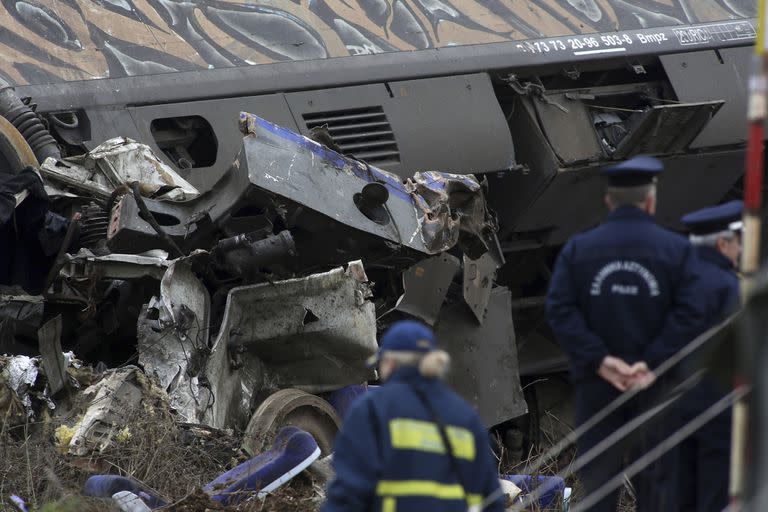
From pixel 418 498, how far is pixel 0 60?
A: 6963mm

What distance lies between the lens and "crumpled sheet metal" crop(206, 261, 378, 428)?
28.5 ft

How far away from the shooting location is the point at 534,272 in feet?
40.8

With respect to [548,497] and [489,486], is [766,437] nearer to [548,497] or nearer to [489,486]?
[489,486]

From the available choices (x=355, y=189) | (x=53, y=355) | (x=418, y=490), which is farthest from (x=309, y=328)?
(x=418, y=490)

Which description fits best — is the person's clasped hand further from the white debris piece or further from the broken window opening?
the broken window opening

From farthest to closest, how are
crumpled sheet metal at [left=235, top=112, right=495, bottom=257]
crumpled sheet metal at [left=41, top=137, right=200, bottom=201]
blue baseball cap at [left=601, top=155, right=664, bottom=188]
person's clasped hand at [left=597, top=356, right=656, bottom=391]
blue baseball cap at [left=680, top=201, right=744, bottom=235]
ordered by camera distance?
crumpled sheet metal at [left=41, top=137, right=200, bottom=201] < crumpled sheet metal at [left=235, top=112, right=495, bottom=257] < blue baseball cap at [left=680, top=201, right=744, bottom=235] < blue baseball cap at [left=601, top=155, right=664, bottom=188] < person's clasped hand at [left=597, top=356, right=656, bottom=391]

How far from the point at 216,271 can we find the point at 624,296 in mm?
4164

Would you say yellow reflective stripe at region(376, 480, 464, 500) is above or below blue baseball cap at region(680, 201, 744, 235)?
below

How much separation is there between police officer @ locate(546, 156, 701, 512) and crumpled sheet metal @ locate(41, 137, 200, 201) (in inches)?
182

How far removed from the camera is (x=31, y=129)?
9797 mm

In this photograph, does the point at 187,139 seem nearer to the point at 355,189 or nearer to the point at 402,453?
the point at 355,189

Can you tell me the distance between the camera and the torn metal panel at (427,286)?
32.9ft

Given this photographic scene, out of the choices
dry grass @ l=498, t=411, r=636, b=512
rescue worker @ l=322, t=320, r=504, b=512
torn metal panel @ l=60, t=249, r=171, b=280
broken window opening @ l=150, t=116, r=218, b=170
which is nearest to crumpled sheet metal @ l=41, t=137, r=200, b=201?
broken window opening @ l=150, t=116, r=218, b=170

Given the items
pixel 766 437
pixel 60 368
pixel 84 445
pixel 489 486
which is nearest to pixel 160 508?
pixel 84 445
